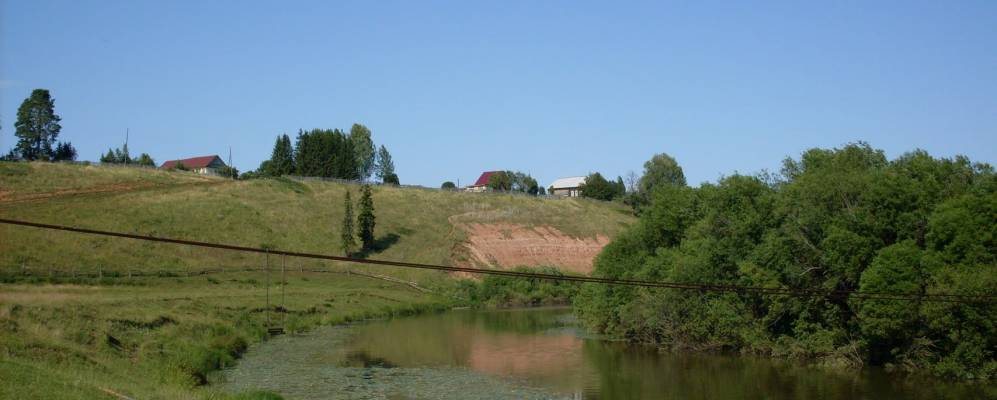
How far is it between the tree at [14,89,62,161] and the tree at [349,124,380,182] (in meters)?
54.7

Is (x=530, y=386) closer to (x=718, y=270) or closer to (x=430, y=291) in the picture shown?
(x=718, y=270)

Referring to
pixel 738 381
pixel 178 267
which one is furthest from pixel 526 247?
pixel 738 381

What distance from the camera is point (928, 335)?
32438 mm

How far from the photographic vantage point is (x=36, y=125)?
380 ft

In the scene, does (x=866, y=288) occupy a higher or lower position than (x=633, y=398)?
higher

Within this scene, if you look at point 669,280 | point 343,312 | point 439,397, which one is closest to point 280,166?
point 343,312

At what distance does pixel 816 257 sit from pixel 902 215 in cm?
384

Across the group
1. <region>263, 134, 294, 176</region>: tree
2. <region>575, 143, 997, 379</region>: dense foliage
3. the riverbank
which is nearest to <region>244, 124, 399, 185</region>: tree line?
<region>263, 134, 294, 176</region>: tree

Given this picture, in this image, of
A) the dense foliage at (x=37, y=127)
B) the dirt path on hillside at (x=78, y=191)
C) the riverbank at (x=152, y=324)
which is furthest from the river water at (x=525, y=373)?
the dense foliage at (x=37, y=127)

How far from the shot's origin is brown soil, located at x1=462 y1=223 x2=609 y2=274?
3883 inches

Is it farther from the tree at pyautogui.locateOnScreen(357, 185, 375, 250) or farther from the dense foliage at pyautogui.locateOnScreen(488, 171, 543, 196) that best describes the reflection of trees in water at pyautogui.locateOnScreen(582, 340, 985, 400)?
the dense foliage at pyautogui.locateOnScreen(488, 171, 543, 196)

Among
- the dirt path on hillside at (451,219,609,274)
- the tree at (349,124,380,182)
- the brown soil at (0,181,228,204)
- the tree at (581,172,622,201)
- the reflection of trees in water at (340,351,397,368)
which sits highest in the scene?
the tree at (349,124,380,182)

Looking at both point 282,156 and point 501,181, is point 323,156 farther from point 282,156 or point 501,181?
point 501,181

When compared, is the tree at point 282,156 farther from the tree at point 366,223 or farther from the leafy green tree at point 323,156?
the tree at point 366,223
